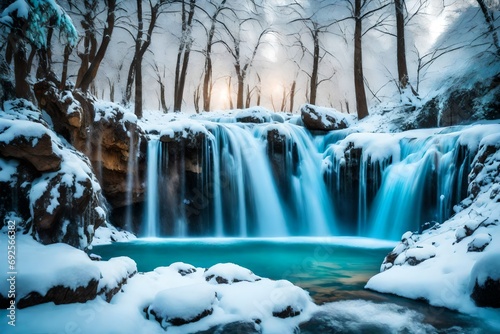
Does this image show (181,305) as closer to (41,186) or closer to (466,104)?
(41,186)

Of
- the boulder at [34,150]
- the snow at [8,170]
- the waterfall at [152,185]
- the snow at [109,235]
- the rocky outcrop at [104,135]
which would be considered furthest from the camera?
the waterfall at [152,185]

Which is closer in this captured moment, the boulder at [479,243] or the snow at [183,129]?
the boulder at [479,243]

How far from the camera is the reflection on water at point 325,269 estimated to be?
3650 mm

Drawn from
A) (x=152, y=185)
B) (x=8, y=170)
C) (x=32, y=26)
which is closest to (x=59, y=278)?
(x=8, y=170)

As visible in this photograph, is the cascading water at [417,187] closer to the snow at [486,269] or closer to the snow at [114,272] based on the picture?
the snow at [486,269]

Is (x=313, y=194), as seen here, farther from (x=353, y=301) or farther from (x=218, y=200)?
(x=353, y=301)

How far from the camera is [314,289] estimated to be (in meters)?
5.11

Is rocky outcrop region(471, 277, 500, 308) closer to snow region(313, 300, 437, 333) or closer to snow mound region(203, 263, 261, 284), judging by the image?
snow region(313, 300, 437, 333)

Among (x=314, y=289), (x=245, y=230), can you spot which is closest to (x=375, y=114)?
(x=245, y=230)

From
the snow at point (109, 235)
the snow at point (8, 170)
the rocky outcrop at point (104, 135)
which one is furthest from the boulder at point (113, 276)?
the rocky outcrop at point (104, 135)

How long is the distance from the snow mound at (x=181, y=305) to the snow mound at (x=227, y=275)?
802 millimetres

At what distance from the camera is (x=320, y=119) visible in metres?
15.3

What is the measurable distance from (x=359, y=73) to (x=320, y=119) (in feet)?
15.2

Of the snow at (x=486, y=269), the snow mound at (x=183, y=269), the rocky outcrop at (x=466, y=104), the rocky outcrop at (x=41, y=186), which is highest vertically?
the rocky outcrop at (x=466, y=104)
